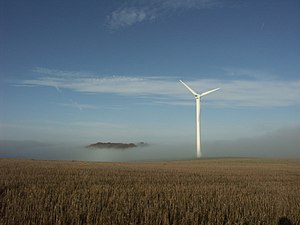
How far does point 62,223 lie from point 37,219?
0.77 meters

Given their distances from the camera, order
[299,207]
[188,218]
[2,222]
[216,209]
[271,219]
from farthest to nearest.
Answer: [299,207] → [216,209] → [271,219] → [188,218] → [2,222]

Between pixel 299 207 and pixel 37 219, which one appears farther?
pixel 299 207

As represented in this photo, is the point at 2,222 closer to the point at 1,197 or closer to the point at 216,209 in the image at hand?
the point at 1,197

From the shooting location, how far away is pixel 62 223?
31.7 ft

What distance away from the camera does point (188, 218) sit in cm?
1035

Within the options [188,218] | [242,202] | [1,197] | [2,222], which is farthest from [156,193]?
[2,222]

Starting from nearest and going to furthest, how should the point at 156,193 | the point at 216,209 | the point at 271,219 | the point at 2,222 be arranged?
the point at 2,222
the point at 271,219
the point at 216,209
the point at 156,193

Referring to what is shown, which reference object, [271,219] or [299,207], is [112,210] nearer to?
[271,219]

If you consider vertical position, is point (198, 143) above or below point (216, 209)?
above

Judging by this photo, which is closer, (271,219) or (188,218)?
(188,218)

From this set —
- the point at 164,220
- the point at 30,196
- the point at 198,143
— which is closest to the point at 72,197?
the point at 30,196

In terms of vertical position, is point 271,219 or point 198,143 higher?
point 198,143

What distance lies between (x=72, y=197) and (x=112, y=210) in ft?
8.05

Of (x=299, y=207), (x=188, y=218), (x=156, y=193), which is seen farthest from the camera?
(x=156, y=193)
